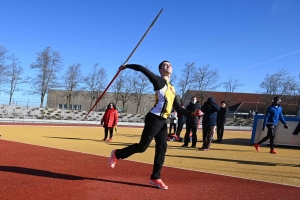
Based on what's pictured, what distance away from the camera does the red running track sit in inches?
170

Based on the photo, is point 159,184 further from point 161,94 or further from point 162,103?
point 161,94

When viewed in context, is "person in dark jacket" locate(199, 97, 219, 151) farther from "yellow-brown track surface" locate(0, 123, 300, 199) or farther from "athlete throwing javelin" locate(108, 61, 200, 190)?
"athlete throwing javelin" locate(108, 61, 200, 190)

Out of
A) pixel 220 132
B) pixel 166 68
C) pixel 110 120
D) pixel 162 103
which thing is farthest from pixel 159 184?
pixel 220 132

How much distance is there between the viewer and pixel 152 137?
15.9 feet

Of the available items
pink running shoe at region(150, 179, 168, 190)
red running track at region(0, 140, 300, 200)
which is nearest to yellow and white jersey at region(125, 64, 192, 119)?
pink running shoe at region(150, 179, 168, 190)

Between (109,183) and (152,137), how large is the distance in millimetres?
1025

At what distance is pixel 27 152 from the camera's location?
8055mm

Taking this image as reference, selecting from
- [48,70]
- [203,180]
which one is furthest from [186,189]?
[48,70]

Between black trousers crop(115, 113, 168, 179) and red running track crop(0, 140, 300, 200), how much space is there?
14.6 inches

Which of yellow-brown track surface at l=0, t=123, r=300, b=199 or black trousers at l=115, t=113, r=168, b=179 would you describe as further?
black trousers at l=115, t=113, r=168, b=179

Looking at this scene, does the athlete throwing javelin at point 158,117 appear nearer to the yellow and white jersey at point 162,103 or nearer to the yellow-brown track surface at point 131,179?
the yellow and white jersey at point 162,103

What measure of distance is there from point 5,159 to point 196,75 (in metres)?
49.1

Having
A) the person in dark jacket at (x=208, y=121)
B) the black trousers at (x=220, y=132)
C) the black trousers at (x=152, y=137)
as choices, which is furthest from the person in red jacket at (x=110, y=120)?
the black trousers at (x=152, y=137)

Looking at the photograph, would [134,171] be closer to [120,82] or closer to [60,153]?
[60,153]
